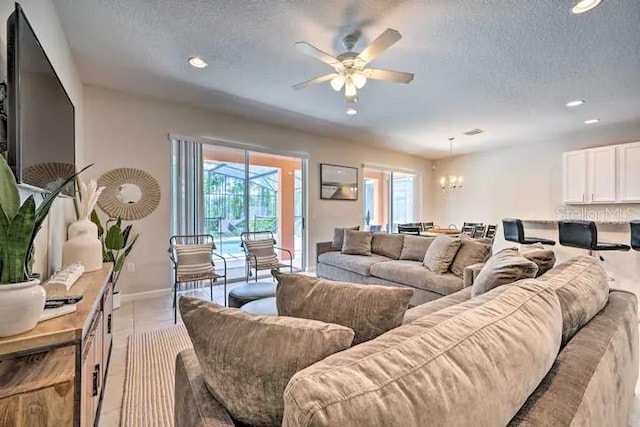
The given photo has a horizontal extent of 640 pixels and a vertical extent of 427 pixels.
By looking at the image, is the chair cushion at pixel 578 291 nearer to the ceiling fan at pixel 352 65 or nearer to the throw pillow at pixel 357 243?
the ceiling fan at pixel 352 65

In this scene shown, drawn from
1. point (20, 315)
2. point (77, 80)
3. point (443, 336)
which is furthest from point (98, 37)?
point (443, 336)

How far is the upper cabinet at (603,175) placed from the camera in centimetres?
473

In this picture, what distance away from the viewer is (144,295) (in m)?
3.95

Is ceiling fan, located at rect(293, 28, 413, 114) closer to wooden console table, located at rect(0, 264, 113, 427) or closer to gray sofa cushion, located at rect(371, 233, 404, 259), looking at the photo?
wooden console table, located at rect(0, 264, 113, 427)

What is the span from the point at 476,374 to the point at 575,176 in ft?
21.0

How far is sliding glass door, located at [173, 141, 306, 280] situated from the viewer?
4422 millimetres

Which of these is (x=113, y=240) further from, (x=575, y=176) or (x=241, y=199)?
(x=575, y=176)

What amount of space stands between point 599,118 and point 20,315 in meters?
6.62

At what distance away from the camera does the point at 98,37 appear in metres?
2.59

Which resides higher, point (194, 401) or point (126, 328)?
point (194, 401)

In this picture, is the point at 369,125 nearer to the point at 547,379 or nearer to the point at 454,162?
the point at 454,162

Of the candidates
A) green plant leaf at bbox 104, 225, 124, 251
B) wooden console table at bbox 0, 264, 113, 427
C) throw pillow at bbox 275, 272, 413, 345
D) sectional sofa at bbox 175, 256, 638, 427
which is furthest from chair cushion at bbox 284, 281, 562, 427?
green plant leaf at bbox 104, 225, 124, 251

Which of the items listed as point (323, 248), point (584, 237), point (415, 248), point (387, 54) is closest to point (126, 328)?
point (323, 248)

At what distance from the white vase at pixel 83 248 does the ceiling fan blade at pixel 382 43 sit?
2402 mm
